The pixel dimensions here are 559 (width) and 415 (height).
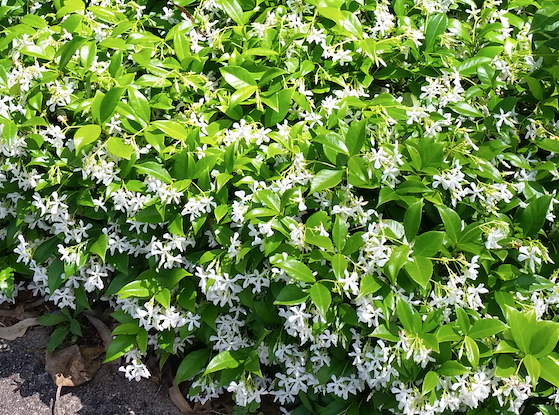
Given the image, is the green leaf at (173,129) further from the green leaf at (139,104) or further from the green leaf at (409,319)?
the green leaf at (409,319)

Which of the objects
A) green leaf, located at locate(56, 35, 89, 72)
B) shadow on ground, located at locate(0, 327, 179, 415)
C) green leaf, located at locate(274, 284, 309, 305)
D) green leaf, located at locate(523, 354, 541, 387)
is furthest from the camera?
shadow on ground, located at locate(0, 327, 179, 415)

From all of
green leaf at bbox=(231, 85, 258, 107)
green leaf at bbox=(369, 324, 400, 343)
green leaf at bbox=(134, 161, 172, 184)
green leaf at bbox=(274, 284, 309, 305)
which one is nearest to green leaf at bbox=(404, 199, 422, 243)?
green leaf at bbox=(369, 324, 400, 343)

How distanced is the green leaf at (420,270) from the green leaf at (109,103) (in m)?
1.23

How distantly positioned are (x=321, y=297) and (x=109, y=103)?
1.08 meters

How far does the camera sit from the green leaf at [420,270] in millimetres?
1757

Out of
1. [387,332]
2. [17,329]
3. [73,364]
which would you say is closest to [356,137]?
[387,332]

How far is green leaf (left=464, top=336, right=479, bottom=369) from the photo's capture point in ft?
5.78

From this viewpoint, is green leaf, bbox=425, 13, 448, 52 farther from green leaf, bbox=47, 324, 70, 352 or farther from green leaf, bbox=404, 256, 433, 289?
green leaf, bbox=47, 324, 70, 352

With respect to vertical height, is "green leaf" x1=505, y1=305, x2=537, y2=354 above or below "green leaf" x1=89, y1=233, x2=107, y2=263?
above

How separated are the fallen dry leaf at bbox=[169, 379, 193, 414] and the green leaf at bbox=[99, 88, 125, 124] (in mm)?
1239

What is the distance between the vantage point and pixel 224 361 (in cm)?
210

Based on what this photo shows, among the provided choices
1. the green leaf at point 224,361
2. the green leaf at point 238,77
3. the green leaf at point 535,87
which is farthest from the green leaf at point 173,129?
the green leaf at point 535,87

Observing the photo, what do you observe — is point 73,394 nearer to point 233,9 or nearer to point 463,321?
point 463,321

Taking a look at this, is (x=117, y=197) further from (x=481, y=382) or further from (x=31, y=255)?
(x=481, y=382)
